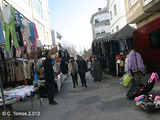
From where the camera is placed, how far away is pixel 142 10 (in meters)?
12.0

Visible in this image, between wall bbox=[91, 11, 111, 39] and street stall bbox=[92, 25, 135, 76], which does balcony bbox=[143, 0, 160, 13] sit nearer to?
street stall bbox=[92, 25, 135, 76]

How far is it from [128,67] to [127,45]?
140 inches

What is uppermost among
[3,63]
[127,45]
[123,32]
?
[123,32]

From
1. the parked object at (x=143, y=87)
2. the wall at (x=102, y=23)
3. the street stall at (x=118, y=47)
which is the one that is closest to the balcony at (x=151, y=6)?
the street stall at (x=118, y=47)

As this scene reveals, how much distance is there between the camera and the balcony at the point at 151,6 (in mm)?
9953

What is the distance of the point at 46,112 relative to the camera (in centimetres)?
571

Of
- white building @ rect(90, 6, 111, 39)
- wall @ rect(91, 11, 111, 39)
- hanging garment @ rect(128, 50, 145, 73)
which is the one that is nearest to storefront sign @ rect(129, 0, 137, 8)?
hanging garment @ rect(128, 50, 145, 73)

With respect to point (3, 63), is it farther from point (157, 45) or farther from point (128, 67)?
point (157, 45)

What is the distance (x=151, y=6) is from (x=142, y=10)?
1.64 meters

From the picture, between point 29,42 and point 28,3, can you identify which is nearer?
point 29,42

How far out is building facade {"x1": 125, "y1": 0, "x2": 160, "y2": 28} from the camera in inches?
417

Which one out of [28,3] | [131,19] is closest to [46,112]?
[131,19]

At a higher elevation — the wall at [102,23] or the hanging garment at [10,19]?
the wall at [102,23]

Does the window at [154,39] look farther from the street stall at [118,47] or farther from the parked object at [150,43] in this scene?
the street stall at [118,47]
